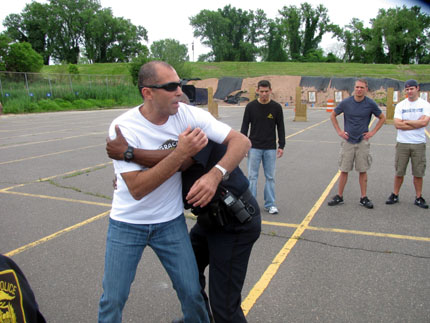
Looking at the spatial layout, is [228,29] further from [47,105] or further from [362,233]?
[362,233]

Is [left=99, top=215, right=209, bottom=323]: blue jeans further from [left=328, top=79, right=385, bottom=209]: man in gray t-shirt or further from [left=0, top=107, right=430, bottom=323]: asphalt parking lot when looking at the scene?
[left=328, top=79, right=385, bottom=209]: man in gray t-shirt

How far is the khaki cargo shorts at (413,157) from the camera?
5.61 m

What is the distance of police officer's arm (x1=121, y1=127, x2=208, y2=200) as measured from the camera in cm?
192

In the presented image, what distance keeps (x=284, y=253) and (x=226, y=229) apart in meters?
2.14

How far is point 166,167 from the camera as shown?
193 cm

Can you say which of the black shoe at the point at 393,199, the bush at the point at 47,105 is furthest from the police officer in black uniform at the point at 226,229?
the bush at the point at 47,105

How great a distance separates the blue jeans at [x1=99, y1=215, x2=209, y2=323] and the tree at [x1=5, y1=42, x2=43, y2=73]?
1537 inches

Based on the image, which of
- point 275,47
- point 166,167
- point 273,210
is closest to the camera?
point 166,167

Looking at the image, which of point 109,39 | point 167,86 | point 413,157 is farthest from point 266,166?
point 109,39

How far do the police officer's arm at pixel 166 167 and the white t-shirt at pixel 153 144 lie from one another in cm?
8

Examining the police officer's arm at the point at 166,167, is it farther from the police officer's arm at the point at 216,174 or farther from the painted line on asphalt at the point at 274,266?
the painted line on asphalt at the point at 274,266

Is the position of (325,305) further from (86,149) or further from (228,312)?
(86,149)

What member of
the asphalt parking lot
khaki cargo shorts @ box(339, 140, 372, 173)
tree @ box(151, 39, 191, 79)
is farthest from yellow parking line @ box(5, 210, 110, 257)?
tree @ box(151, 39, 191, 79)

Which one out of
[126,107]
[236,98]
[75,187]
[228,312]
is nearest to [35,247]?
[75,187]
